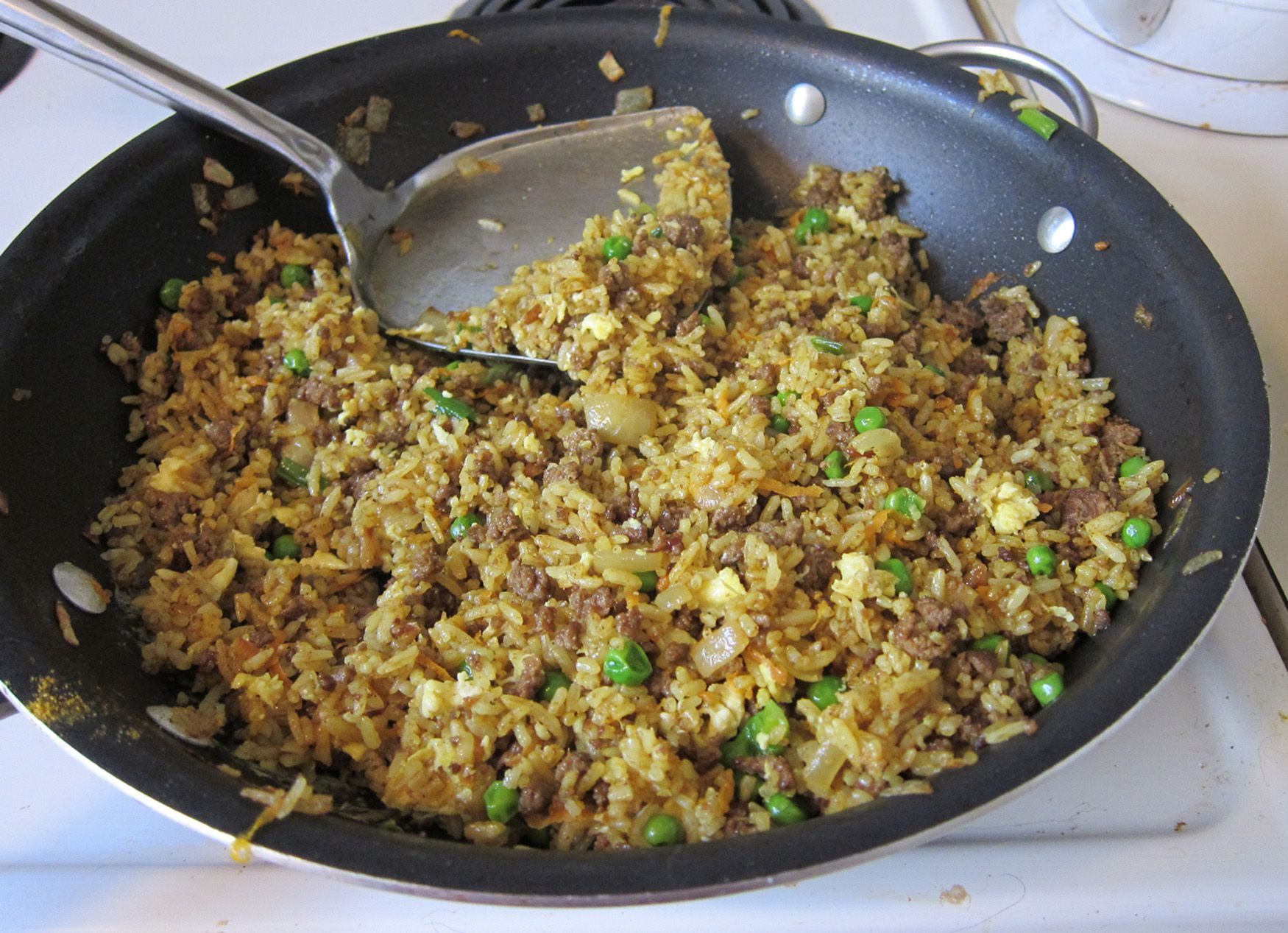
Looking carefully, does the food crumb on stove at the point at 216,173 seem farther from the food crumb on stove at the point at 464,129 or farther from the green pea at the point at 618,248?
the green pea at the point at 618,248

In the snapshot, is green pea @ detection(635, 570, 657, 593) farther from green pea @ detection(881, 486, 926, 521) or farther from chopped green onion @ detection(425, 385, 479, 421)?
chopped green onion @ detection(425, 385, 479, 421)

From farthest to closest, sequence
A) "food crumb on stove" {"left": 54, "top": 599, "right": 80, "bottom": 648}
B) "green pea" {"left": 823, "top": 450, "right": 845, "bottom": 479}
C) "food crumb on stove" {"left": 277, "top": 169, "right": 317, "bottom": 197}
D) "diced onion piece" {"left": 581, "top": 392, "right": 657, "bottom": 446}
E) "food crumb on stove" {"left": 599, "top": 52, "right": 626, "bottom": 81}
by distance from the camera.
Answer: "food crumb on stove" {"left": 599, "top": 52, "right": 626, "bottom": 81}, "food crumb on stove" {"left": 277, "top": 169, "right": 317, "bottom": 197}, "diced onion piece" {"left": 581, "top": 392, "right": 657, "bottom": 446}, "green pea" {"left": 823, "top": 450, "right": 845, "bottom": 479}, "food crumb on stove" {"left": 54, "top": 599, "right": 80, "bottom": 648}

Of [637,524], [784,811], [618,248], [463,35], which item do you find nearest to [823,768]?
[784,811]

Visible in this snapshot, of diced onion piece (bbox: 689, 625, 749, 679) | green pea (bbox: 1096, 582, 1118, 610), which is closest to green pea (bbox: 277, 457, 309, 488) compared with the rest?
diced onion piece (bbox: 689, 625, 749, 679)

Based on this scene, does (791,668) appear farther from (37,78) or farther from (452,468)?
(37,78)

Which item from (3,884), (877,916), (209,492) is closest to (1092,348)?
(877,916)

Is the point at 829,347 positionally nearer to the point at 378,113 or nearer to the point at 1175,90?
the point at 378,113
